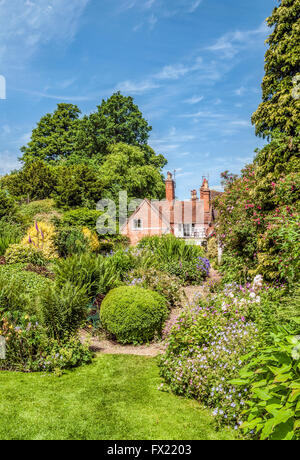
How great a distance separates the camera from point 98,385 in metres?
5.04

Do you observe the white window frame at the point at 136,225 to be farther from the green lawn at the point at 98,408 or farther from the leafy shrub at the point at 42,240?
the green lawn at the point at 98,408

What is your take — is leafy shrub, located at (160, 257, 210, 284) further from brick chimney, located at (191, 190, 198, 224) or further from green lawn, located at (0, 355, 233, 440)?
brick chimney, located at (191, 190, 198, 224)

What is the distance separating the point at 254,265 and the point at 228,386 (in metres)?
6.69

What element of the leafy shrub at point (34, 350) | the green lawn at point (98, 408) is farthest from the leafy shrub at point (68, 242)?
the green lawn at point (98, 408)

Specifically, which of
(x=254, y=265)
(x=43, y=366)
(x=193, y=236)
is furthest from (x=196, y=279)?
(x=193, y=236)

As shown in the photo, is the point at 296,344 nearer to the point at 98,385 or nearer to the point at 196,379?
the point at 196,379

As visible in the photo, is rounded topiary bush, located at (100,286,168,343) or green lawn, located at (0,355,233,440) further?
rounded topiary bush, located at (100,286,168,343)

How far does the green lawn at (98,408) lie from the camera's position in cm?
375

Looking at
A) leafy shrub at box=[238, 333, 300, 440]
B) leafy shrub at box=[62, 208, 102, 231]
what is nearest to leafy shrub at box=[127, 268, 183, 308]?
leafy shrub at box=[238, 333, 300, 440]

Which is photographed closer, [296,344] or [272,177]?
[296,344]

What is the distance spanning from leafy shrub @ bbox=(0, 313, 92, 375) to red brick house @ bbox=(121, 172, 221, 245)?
22.8 metres

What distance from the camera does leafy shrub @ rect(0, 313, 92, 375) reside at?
557 cm

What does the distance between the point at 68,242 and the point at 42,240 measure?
1820 millimetres

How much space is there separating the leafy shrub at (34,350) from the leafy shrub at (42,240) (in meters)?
6.69
